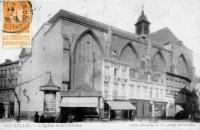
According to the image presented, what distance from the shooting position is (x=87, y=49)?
1414 cm

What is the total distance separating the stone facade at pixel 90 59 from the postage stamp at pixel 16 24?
82cm

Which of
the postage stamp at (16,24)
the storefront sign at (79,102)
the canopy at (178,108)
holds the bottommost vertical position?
the canopy at (178,108)

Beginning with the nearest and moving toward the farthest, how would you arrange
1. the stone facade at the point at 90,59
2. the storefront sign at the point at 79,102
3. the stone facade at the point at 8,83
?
the storefront sign at the point at 79,102, the stone facade at the point at 90,59, the stone facade at the point at 8,83

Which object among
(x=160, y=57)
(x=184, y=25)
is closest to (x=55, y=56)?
(x=184, y=25)

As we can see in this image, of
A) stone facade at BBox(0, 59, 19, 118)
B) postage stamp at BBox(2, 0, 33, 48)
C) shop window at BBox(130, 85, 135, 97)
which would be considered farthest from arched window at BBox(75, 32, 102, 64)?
postage stamp at BBox(2, 0, 33, 48)

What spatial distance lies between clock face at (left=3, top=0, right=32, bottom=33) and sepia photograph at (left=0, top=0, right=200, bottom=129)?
0.05 ft

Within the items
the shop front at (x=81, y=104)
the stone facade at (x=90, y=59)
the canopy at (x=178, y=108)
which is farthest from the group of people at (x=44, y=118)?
the canopy at (x=178, y=108)

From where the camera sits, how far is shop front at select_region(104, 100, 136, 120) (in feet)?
37.3

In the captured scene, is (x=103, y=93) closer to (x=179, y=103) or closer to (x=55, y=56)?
(x=55, y=56)

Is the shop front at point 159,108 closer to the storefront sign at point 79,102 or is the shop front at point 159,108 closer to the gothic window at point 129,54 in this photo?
the storefront sign at point 79,102

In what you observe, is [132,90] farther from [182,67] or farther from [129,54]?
[129,54]

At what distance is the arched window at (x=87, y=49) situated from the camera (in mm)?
13719

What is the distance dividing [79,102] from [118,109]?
5.83 feet

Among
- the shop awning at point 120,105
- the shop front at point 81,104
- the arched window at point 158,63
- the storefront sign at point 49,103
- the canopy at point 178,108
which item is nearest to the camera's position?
the storefront sign at point 49,103
